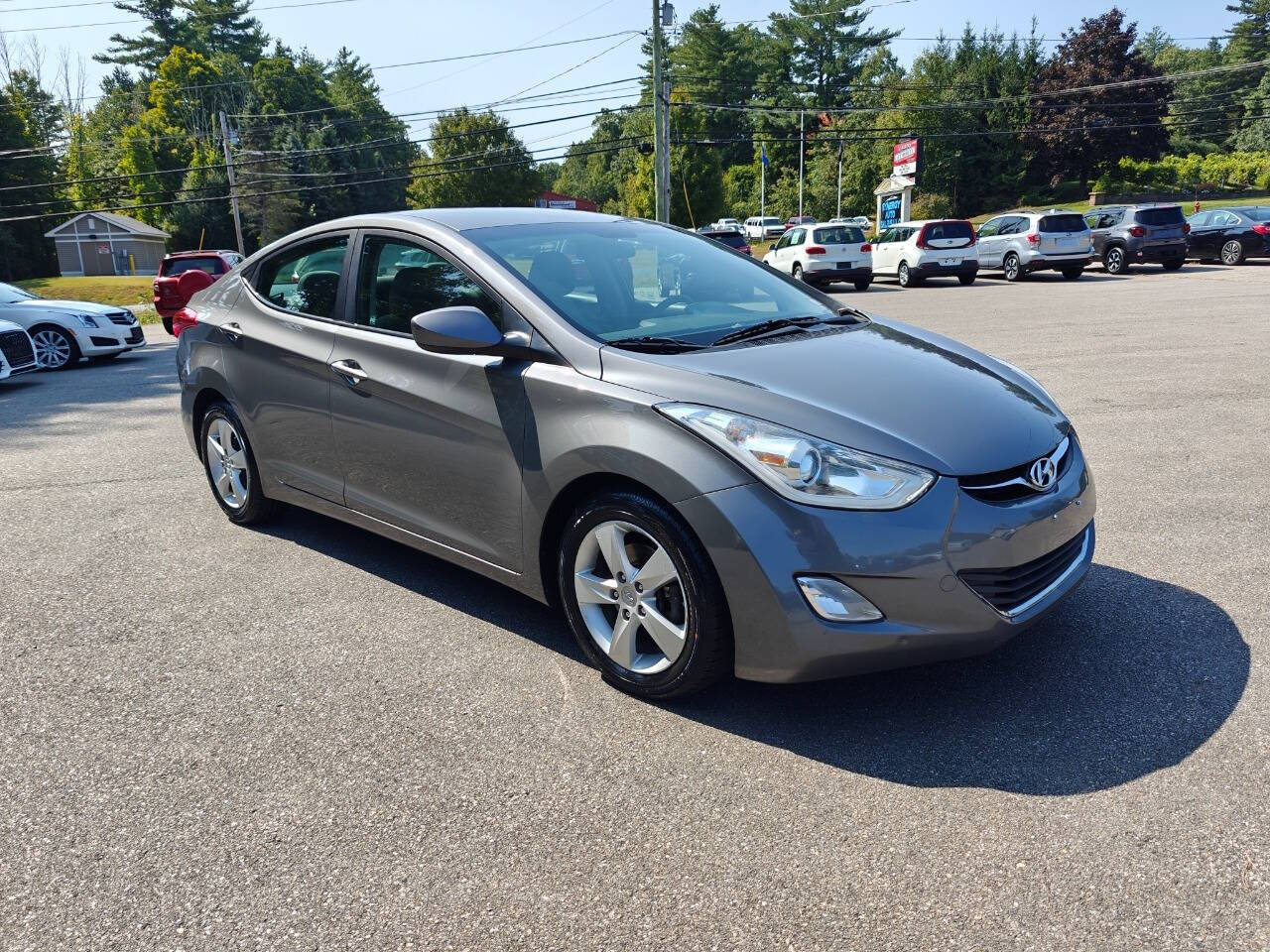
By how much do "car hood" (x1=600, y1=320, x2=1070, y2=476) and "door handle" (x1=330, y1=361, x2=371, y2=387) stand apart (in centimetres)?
129

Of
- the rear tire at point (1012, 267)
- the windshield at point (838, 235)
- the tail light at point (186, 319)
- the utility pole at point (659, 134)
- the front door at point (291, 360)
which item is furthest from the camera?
the utility pole at point (659, 134)

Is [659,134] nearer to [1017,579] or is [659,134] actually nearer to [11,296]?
[11,296]

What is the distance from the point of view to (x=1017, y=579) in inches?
120

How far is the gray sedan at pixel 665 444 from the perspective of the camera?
2.88m

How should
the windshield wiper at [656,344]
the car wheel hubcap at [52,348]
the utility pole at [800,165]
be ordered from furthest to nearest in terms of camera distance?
1. the utility pole at [800,165]
2. the car wheel hubcap at [52,348]
3. the windshield wiper at [656,344]

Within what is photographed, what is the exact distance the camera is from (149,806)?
280 cm

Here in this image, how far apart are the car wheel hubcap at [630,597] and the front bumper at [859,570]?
23 cm

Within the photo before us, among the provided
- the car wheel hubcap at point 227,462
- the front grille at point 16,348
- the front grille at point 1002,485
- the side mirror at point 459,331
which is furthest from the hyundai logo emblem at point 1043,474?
the front grille at point 16,348

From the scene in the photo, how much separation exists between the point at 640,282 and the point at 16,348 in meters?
11.2

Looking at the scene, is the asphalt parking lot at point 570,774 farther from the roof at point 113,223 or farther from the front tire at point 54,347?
the roof at point 113,223

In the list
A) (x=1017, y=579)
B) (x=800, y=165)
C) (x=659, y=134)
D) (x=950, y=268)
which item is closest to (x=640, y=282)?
(x=1017, y=579)

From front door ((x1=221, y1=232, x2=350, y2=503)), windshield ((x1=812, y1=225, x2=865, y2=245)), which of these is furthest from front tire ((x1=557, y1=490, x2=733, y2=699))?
windshield ((x1=812, y1=225, x2=865, y2=245))

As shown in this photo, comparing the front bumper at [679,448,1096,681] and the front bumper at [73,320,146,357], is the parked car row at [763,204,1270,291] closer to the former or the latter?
the front bumper at [73,320,146,357]

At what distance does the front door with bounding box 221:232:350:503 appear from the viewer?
4.43m
